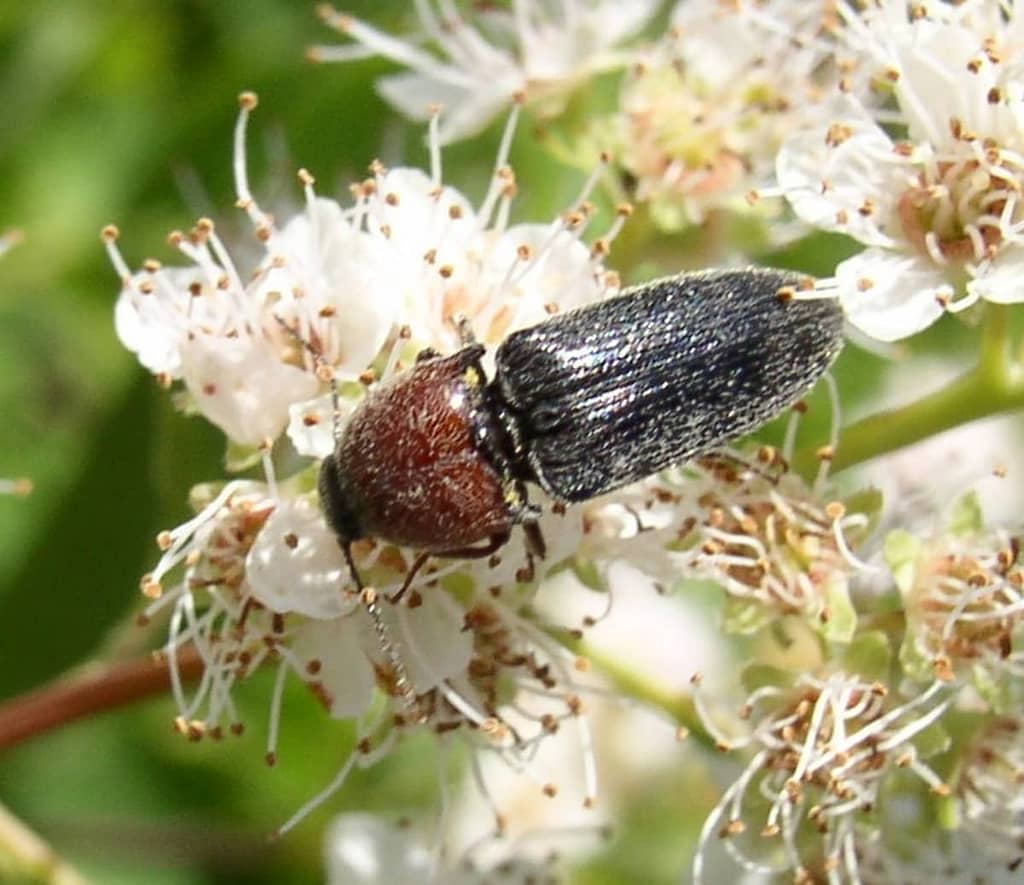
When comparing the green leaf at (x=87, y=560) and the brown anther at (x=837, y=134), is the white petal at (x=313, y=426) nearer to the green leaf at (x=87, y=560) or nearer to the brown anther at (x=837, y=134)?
the brown anther at (x=837, y=134)

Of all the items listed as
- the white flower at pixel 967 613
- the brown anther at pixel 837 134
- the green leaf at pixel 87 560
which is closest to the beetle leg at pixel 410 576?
the white flower at pixel 967 613

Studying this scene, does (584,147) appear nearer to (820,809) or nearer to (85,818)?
(820,809)

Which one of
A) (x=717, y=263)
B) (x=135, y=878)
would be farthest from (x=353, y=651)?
(x=135, y=878)

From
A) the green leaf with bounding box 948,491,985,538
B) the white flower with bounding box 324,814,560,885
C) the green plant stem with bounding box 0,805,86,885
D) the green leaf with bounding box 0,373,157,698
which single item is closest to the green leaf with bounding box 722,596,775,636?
the green leaf with bounding box 948,491,985,538

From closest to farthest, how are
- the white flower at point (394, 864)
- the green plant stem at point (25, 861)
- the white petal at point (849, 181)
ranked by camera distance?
the white petal at point (849, 181) → the green plant stem at point (25, 861) → the white flower at point (394, 864)

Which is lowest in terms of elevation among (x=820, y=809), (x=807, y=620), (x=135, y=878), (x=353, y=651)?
(x=135, y=878)

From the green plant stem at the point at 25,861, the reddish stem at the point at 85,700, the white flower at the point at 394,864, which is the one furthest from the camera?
the white flower at the point at 394,864
